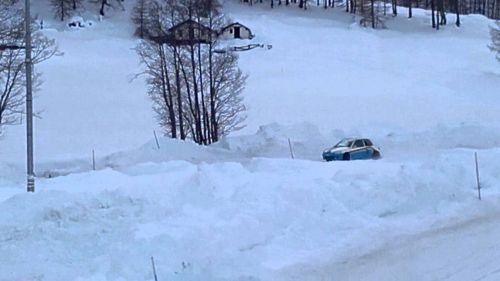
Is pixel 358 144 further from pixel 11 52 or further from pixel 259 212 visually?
pixel 259 212

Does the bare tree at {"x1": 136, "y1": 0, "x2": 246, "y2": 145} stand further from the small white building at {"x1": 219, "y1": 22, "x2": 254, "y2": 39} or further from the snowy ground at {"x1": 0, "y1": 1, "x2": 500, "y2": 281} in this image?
the small white building at {"x1": 219, "y1": 22, "x2": 254, "y2": 39}

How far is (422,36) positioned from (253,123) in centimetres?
3931

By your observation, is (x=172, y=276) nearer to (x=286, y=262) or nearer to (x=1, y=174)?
(x=286, y=262)

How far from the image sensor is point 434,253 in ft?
40.4

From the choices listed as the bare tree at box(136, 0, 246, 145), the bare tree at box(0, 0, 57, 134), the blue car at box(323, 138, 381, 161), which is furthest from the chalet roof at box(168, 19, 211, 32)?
the blue car at box(323, 138, 381, 161)

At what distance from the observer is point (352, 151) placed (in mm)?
32500

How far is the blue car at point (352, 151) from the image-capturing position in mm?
31859

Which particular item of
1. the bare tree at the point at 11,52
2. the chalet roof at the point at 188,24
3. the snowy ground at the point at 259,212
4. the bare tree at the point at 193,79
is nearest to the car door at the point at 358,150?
the snowy ground at the point at 259,212

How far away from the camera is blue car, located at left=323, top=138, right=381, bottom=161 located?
1254 inches

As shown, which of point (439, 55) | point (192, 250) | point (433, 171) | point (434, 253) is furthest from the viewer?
point (439, 55)

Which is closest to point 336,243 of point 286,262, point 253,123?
point 286,262

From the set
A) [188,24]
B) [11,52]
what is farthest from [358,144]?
[11,52]

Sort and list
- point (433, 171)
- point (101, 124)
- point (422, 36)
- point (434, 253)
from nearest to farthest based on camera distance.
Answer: point (434, 253)
point (433, 171)
point (101, 124)
point (422, 36)

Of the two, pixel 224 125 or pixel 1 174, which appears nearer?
pixel 1 174
